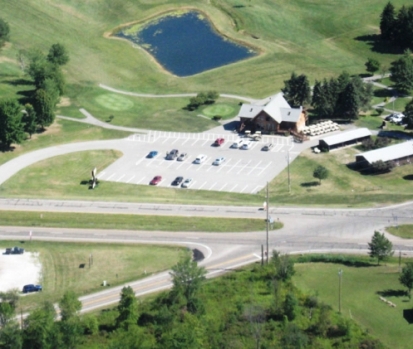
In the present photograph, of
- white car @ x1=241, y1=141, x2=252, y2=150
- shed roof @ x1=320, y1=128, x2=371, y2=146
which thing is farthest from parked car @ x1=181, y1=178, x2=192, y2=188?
shed roof @ x1=320, y1=128, x2=371, y2=146

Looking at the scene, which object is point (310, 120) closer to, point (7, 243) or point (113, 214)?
point (113, 214)

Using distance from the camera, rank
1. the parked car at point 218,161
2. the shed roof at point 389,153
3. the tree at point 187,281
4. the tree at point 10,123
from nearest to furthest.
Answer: the tree at point 187,281
the shed roof at point 389,153
the parked car at point 218,161
the tree at point 10,123

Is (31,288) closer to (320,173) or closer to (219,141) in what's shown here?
(320,173)

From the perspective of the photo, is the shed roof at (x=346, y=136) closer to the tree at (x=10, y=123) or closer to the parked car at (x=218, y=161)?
the parked car at (x=218, y=161)

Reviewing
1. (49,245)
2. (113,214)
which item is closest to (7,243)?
(49,245)

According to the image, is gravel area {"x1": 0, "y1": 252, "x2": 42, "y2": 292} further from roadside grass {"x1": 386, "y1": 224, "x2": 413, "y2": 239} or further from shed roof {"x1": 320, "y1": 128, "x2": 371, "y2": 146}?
shed roof {"x1": 320, "y1": 128, "x2": 371, "y2": 146}

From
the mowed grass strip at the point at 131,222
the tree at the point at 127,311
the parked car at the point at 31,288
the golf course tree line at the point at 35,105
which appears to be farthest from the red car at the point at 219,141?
the tree at the point at 127,311
